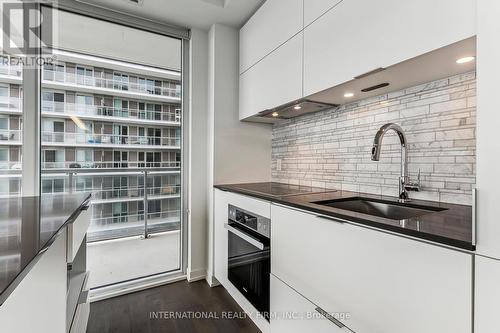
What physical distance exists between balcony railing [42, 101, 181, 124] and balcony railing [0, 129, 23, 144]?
0.24 m

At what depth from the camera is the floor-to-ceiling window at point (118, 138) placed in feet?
6.52

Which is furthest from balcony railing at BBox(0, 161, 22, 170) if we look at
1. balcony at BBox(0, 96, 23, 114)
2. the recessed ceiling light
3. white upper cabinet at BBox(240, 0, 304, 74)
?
the recessed ceiling light

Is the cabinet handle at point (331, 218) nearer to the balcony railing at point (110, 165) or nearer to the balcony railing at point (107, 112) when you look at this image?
the balcony railing at point (110, 165)

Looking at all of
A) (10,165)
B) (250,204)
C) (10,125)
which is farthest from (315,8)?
(10,165)

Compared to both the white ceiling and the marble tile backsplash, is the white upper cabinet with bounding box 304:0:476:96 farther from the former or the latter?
the white ceiling

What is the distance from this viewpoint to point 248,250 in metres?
1.72

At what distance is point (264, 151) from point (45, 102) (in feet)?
6.17

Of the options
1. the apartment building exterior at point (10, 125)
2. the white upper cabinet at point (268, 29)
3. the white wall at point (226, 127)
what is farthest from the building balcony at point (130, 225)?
the white upper cabinet at point (268, 29)

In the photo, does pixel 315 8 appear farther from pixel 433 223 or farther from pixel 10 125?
pixel 10 125

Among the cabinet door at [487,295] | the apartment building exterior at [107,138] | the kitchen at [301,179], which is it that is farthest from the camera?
the apartment building exterior at [107,138]

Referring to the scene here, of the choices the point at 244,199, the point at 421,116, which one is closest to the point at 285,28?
the point at 421,116

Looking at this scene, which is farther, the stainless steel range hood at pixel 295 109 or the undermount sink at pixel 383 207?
the stainless steel range hood at pixel 295 109

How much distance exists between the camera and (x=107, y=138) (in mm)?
2170

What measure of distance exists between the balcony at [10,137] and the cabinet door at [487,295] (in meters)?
2.60
